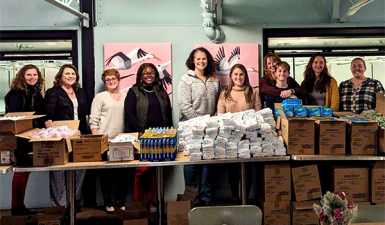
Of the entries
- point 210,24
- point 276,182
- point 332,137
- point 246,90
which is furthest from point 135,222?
point 210,24

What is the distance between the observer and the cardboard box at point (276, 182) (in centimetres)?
335

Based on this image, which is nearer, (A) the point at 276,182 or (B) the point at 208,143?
(B) the point at 208,143

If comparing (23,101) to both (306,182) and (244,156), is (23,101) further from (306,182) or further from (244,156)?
(306,182)

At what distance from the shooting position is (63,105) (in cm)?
404

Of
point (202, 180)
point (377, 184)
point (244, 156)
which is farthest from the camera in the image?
point (202, 180)

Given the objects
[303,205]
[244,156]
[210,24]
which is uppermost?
[210,24]

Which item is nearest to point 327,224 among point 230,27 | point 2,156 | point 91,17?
point 2,156

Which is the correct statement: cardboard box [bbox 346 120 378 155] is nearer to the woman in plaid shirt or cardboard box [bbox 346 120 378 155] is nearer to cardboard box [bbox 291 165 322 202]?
cardboard box [bbox 291 165 322 202]

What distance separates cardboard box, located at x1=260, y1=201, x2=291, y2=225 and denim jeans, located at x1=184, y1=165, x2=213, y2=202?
2.89 feet

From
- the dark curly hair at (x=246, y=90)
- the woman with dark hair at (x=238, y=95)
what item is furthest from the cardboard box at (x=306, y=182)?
the dark curly hair at (x=246, y=90)

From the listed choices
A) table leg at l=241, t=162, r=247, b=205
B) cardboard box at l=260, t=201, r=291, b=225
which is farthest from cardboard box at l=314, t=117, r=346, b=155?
table leg at l=241, t=162, r=247, b=205

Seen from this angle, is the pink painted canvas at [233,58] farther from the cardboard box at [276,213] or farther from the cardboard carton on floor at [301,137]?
the cardboard box at [276,213]

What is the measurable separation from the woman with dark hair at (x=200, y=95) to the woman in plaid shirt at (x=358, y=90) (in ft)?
5.23

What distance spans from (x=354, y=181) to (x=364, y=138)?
43cm
